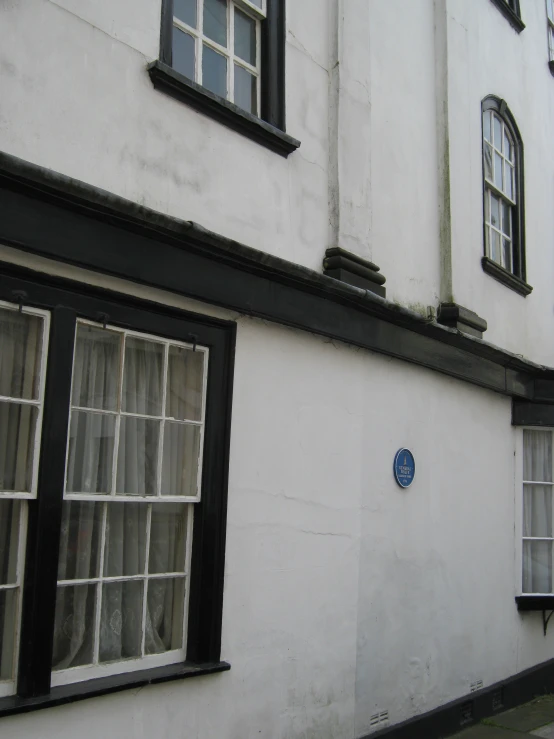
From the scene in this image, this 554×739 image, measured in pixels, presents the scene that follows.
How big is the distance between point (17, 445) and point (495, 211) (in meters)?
7.05

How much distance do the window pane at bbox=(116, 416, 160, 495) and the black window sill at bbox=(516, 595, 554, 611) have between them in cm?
545

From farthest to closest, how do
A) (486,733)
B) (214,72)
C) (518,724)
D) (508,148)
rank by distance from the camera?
(508,148)
(518,724)
(486,733)
(214,72)

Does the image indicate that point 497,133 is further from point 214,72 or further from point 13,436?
point 13,436

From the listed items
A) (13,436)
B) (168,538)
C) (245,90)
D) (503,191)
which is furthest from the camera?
(503,191)

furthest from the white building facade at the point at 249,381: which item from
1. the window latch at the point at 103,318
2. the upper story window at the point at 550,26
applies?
the upper story window at the point at 550,26

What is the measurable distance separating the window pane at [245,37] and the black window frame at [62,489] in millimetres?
2219

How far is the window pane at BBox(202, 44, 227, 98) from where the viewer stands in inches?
237

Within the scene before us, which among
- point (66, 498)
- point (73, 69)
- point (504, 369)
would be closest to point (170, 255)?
point (73, 69)

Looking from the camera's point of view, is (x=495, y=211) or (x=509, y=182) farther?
(x=509, y=182)

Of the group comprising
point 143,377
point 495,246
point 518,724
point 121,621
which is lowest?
point 518,724

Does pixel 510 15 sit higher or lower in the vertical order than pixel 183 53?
higher

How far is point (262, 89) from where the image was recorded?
649cm

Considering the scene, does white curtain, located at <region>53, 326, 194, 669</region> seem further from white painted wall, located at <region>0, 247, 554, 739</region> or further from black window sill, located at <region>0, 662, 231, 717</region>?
white painted wall, located at <region>0, 247, 554, 739</region>

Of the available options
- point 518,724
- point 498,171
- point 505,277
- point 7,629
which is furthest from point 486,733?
point 498,171
